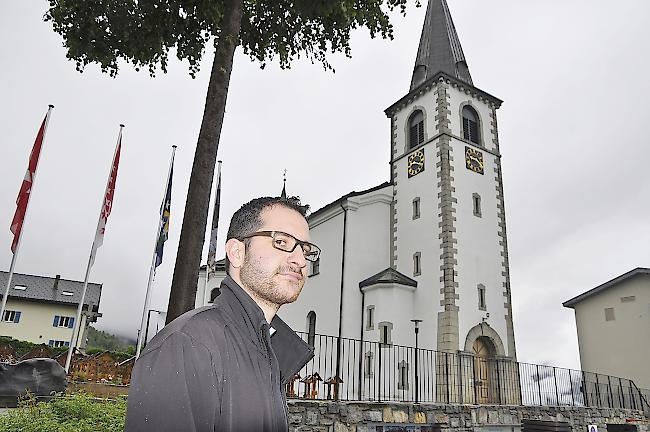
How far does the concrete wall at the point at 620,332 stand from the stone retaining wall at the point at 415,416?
28.5 feet

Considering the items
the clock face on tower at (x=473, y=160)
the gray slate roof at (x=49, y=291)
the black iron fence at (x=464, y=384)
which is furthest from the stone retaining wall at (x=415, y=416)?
the gray slate roof at (x=49, y=291)

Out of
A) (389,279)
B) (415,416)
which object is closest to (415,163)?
(389,279)

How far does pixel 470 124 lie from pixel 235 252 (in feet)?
80.1

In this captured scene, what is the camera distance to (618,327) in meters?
23.8

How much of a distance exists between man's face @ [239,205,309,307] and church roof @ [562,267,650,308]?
2613cm

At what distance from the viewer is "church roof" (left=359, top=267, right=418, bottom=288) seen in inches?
806

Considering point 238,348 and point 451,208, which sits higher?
point 451,208

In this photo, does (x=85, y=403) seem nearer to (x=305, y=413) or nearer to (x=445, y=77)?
(x=305, y=413)

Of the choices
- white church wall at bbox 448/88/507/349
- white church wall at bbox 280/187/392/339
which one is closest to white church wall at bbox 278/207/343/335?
white church wall at bbox 280/187/392/339

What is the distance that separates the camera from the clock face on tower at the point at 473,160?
2305 cm

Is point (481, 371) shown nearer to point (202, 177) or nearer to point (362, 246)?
point (362, 246)

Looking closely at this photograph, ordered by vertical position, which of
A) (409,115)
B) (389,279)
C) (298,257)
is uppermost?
(409,115)

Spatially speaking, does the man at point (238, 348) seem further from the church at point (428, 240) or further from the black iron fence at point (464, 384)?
the church at point (428, 240)

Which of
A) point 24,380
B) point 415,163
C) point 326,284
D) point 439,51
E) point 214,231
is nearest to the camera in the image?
point 24,380
